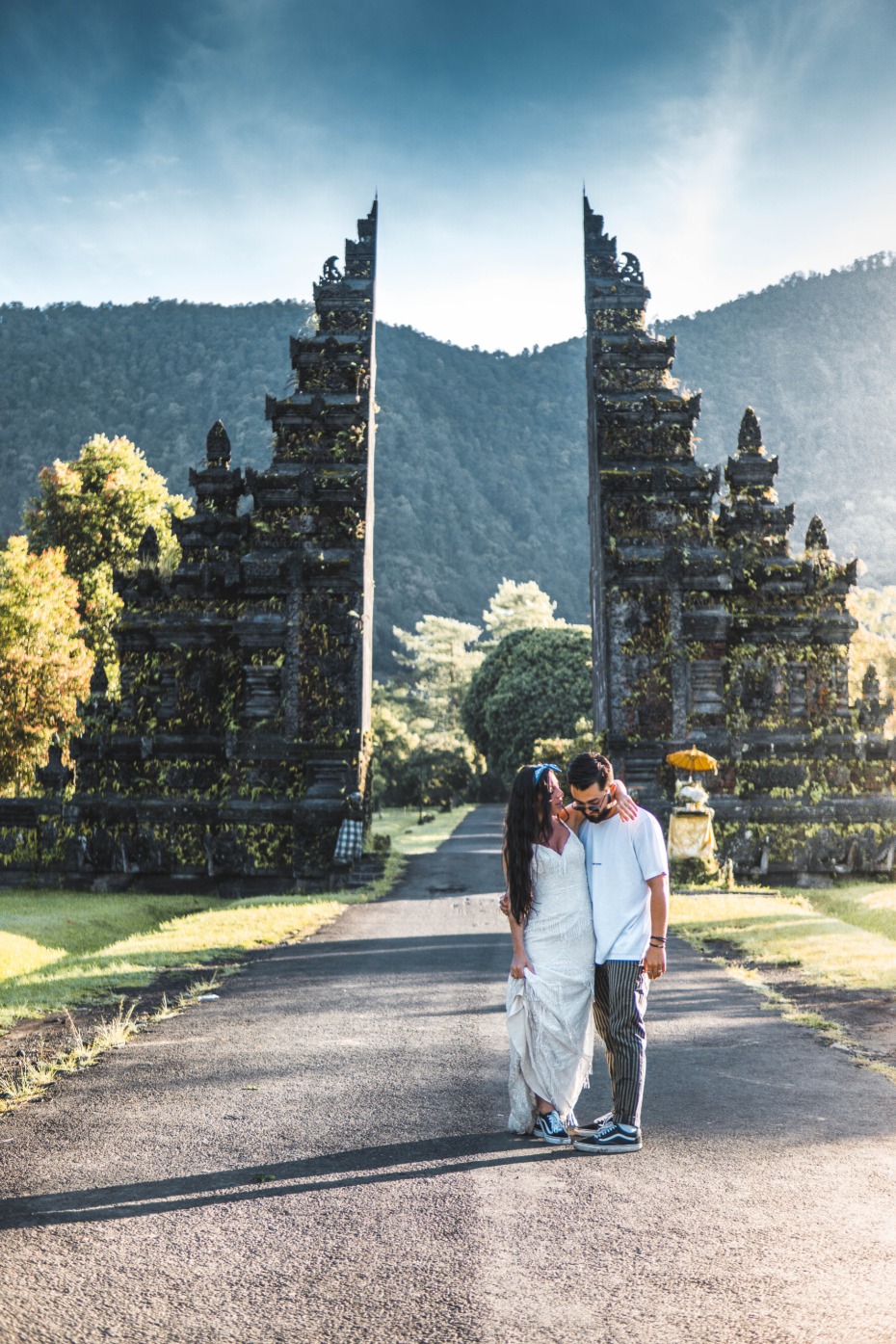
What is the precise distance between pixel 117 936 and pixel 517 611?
6322 cm

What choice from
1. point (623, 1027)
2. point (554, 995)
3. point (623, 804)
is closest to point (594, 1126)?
point (623, 1027)

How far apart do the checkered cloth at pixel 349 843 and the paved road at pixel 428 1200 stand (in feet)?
42.6

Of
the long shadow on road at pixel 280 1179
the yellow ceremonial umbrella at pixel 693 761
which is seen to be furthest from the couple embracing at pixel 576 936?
the yellow ceremonial umbrella at pixel 693 761

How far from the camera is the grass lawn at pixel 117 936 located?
34.3 ft

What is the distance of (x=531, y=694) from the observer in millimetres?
54906

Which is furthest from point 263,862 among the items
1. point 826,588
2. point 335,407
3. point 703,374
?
point 703,374

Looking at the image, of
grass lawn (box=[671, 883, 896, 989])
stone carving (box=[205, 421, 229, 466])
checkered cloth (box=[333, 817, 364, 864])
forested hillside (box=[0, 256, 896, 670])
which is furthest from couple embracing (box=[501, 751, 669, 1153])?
forested hillside (box=[0, 256, 896, 670])

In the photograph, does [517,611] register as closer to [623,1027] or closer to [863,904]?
[863,904]

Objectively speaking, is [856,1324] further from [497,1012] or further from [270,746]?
[270,746]

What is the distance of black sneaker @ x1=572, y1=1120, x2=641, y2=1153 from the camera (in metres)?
5.56

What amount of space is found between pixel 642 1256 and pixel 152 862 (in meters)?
19.3

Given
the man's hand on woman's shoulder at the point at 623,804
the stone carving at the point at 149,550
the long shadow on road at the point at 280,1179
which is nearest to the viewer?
the long shadow on road at the point at 280,1179

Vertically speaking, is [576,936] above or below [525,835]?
below

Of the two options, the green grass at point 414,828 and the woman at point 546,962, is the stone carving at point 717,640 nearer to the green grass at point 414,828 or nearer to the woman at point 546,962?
the green grass at point 414,828
